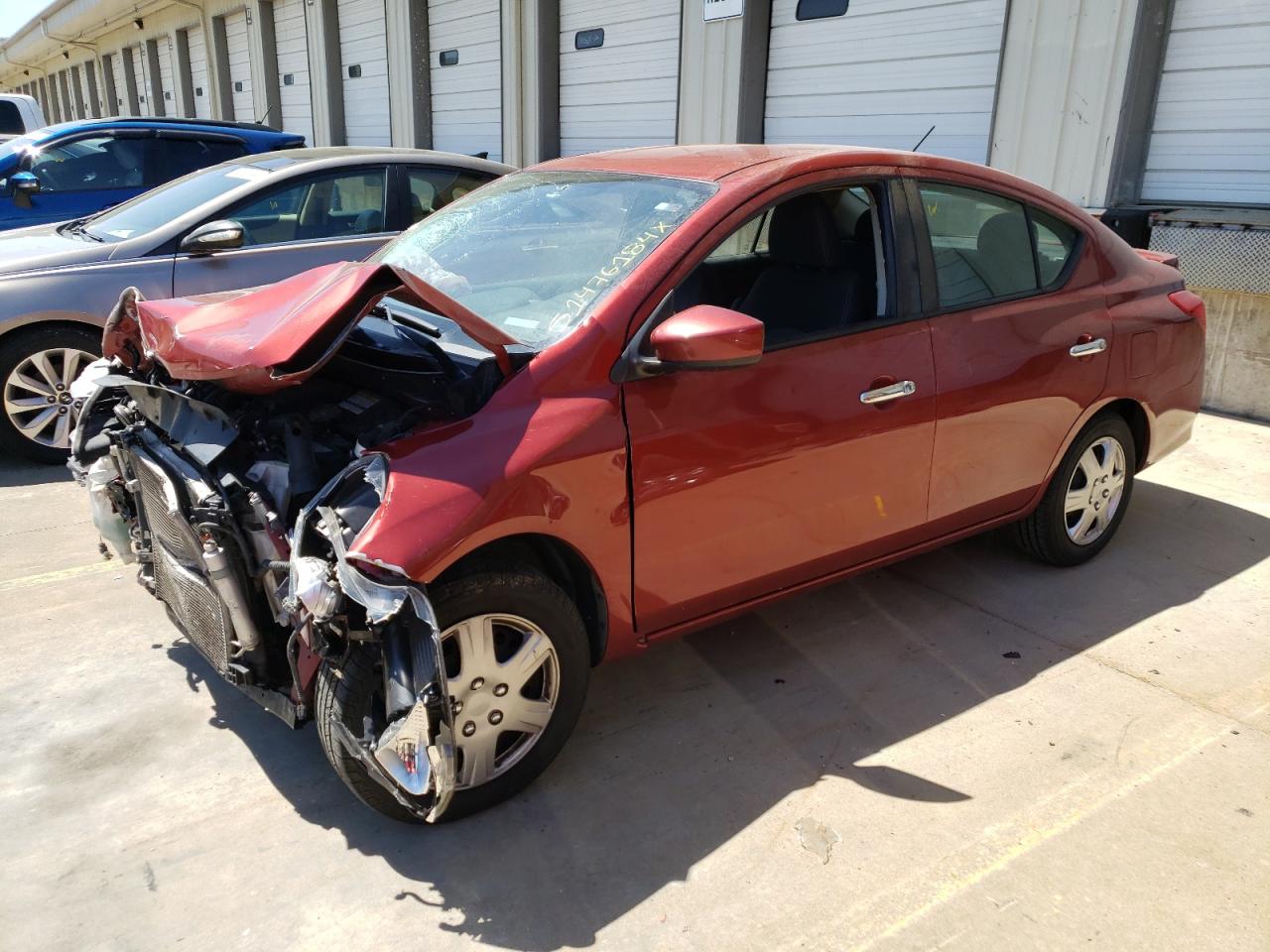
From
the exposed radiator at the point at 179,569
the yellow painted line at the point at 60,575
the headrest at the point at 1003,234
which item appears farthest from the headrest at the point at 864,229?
the yellow painted line at the point at 60,575

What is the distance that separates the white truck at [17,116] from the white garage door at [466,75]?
5.27 m

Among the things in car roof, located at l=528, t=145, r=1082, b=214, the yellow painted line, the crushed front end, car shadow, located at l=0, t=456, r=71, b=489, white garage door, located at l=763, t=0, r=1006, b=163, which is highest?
white garage door, located at l=763, t=0, r=1006, b=163

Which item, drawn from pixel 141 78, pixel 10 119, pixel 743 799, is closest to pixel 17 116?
pixel 10 119

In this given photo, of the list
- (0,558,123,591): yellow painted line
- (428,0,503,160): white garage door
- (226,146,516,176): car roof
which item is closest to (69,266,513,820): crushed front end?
(0,558,123,591): yellow painted line

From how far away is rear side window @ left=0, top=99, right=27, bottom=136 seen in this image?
38.4 ft

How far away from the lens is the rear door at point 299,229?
545cm

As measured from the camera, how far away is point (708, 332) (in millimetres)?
2551

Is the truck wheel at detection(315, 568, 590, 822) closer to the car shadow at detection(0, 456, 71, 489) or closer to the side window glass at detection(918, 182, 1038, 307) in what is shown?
the side window glass at detection(918, 182, 1038, 307)

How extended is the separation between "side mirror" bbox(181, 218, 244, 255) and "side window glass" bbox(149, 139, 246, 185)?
8.30ft

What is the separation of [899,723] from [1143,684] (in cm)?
93

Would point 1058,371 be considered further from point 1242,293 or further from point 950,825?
point 1242,293

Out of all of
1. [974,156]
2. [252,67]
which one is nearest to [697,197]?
[974,156]

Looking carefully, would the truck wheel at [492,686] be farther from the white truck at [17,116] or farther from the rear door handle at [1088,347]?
the white truck at [17,116]

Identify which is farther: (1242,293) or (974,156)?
(974,156)
